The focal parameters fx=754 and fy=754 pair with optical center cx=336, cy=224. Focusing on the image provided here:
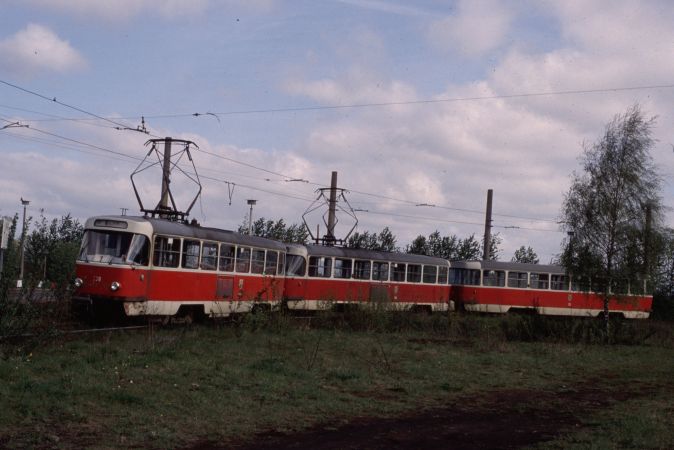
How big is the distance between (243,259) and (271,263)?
224cm

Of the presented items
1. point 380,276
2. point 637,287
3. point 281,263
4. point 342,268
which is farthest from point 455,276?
point 637,287

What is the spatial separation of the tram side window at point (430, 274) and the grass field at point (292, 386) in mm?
14721

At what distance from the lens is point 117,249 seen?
19.3m

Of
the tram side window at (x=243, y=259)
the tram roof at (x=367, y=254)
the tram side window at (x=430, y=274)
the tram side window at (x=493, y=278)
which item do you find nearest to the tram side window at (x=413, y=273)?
the tram roof at (x=367, y=254)

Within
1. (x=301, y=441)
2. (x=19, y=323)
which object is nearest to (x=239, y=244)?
(x=19, y=323)

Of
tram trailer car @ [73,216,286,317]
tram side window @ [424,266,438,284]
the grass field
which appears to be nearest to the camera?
the grass field

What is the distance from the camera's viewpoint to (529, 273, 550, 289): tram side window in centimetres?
3762

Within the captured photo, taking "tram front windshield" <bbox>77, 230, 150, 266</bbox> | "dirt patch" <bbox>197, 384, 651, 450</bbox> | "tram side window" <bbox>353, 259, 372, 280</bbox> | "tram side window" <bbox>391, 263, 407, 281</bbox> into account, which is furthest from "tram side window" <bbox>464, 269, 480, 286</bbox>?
"dirt patch" <bbox>197, 384, 651, 450</bbox>

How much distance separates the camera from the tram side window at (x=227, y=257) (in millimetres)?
22875

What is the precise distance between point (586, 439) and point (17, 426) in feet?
20.9

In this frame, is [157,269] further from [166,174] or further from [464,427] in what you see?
[464,427]

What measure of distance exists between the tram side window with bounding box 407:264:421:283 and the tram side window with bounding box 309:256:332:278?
505 cm

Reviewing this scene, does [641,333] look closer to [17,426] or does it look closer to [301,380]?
[301,380]

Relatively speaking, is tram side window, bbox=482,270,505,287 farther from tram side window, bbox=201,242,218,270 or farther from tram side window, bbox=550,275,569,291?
tram side window, bbox=201,242,218,270
